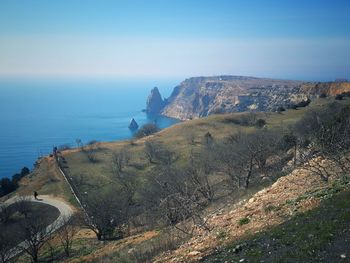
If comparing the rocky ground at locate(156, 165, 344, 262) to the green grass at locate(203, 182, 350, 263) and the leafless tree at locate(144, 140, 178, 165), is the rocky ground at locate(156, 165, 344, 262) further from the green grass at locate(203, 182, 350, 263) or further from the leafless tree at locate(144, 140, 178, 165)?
the leafless tree at locate(144, 140, 178, 165)

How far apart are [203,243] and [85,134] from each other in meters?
160

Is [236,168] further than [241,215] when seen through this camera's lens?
Yes

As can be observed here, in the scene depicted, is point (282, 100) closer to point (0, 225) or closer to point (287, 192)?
point (0, 225)

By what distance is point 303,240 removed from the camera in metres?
10.2

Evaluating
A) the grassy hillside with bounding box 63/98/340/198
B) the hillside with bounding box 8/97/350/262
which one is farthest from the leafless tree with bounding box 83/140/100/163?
the grassy hillside with bounding box 63/98/340/198

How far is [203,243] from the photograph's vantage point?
13.2 metres

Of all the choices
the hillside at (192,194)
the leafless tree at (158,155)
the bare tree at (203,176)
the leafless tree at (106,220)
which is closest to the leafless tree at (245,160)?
the hillside at (192,194)

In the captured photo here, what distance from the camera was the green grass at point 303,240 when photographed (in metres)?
9.37

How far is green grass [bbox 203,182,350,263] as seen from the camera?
369 inches

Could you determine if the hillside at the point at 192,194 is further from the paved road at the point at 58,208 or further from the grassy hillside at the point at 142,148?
the paved road at the point at 58,208

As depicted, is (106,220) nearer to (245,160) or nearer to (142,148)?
(245,160)

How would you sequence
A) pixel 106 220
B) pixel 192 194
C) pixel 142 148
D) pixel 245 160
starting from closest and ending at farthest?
pixel 192 194
pixel 106 220
pixel 245 160
pixel 142 148

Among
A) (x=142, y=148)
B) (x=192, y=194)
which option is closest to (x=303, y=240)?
(x=192, y=194)

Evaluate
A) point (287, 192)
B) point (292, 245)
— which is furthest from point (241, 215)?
point (292, 245)
